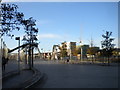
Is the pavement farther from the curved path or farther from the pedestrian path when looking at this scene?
the curved path

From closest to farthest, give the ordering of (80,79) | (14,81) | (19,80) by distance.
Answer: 1. (14,81)
2. (19,80)
3. (80,79)

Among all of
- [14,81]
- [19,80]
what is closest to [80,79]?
[19,80]

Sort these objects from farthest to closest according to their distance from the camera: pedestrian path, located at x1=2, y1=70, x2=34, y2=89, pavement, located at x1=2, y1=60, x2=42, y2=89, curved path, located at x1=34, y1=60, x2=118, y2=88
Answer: curved path, located at x1=34, y1=60, x2=118, y2=88
pedestrian path, located at x1=2, y1=70, x2=34, y2=89
pavement, located at x1=2, y1=60, x2=42, y2=89

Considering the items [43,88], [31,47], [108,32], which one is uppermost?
[108,32]

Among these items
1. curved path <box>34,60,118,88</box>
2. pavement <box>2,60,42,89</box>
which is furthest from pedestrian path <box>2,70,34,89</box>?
curved path <box>34,60,118,88</box>

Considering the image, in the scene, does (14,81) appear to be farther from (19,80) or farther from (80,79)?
(80,79)

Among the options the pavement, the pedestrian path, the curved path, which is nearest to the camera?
the pavement

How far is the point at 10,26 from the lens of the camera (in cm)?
805

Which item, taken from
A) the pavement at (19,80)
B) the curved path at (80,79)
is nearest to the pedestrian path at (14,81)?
the pavement at (19,80)

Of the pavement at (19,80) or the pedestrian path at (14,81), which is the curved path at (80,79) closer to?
the pavement at (19,80)

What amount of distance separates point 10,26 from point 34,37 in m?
20.0

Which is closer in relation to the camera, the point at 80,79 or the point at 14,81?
the point at 14,81

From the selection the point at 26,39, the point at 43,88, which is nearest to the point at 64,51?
the point at 26,39

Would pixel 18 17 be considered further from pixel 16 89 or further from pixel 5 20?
pixel 16 89
